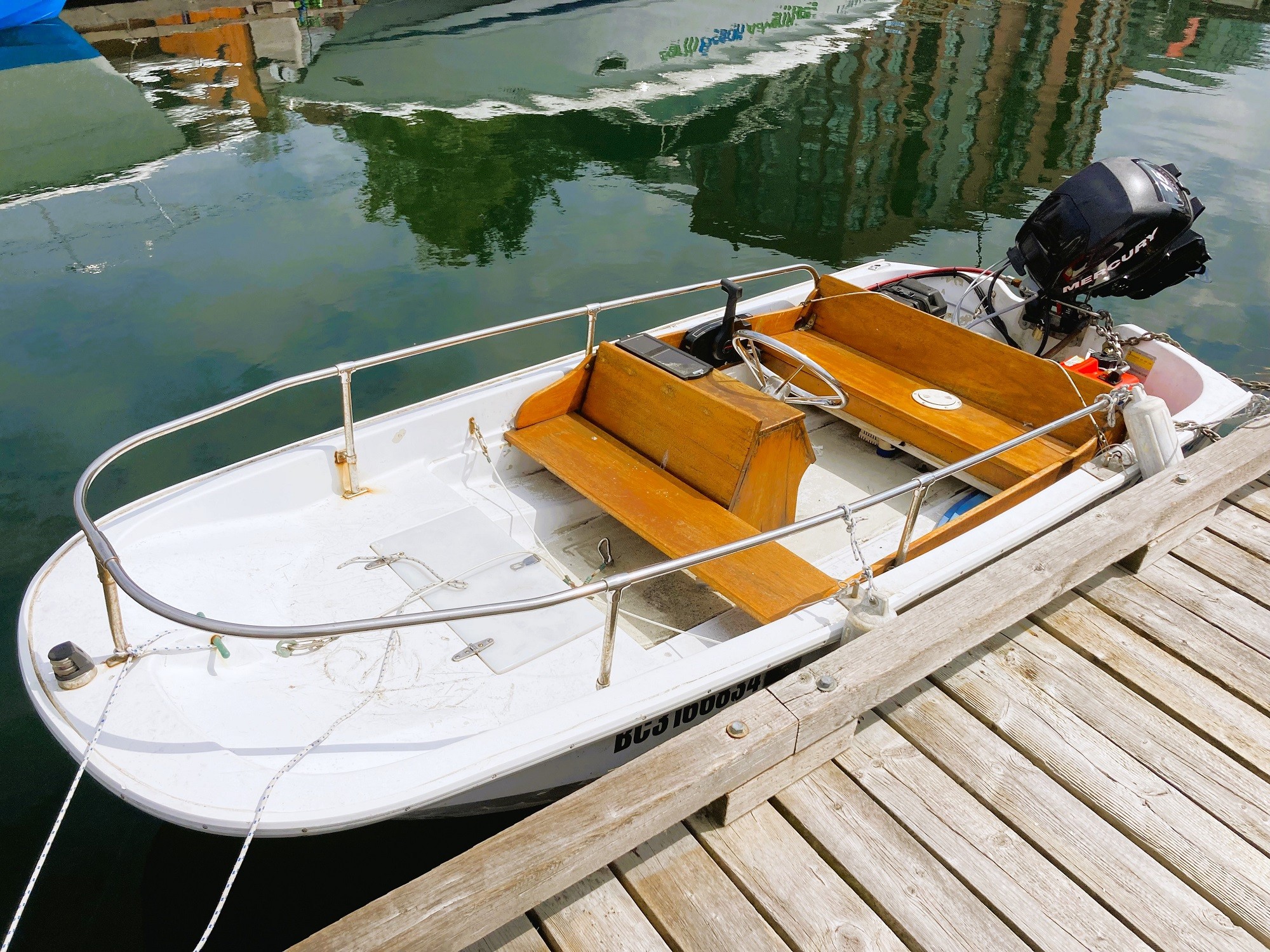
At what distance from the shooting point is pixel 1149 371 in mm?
5719

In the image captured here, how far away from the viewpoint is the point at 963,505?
16.5 feet

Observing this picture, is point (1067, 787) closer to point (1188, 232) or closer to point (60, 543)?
point (1188, 232)

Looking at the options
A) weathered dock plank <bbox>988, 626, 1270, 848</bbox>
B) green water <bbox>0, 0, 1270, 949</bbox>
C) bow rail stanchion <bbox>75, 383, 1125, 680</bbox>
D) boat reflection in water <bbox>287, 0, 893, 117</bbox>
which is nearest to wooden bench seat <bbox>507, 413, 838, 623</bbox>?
bow rail stanchion <bbox>75, 383, 1125, 680</bbox>

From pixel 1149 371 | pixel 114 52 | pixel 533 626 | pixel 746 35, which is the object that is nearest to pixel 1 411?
pixel 533 626

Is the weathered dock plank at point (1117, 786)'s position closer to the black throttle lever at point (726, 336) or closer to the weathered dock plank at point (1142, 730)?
the weathered dock plank at point (1142, 730)

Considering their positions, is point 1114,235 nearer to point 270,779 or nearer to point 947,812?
point 947,812

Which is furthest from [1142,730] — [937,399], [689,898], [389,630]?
[389,630]

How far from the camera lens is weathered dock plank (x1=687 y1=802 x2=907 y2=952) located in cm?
260

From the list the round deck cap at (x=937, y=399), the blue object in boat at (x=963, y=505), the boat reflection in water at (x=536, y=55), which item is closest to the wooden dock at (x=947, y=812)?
the blue object in boat at (x=963, y=505)

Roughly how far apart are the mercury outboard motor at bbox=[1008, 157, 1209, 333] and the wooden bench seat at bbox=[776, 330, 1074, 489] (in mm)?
1069

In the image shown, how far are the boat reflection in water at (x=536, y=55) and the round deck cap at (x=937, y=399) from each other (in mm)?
11464

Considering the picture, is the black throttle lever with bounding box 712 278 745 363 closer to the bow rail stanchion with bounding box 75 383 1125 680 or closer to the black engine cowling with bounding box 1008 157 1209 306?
the black engine cowling with bounding box 1008 157 1209 306

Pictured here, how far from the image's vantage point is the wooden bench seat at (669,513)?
12.5ft

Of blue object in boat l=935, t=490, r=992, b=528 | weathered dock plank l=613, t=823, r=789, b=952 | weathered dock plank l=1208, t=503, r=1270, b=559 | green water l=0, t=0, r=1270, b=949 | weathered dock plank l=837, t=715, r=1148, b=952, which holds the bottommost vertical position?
green water l=0, t=0, r=1270, b=949
